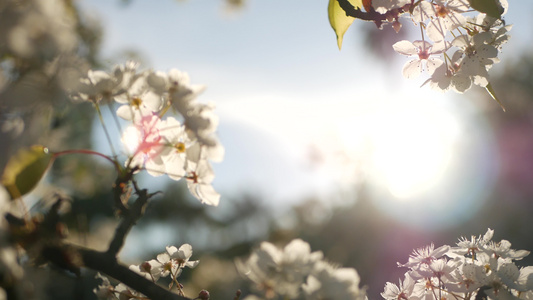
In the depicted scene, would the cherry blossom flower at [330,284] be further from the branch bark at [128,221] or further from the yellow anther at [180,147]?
the yellow anther at [180,147]

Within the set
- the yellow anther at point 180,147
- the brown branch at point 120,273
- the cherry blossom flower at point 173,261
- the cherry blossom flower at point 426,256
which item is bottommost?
the brown branch at point 120,273

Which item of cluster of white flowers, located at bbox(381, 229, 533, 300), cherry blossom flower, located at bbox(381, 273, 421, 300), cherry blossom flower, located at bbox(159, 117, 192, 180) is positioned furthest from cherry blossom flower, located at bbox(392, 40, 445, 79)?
cherry blossom flower, located at bbox(159, 117, 192, 180)

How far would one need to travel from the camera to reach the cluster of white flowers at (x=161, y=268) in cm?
109

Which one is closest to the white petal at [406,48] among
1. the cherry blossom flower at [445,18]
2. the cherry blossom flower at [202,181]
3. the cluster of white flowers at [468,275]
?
the cherry blossom flower at [445,18]

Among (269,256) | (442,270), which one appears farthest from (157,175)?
(442,270)

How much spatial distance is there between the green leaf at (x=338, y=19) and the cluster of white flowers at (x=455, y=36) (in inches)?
3.7

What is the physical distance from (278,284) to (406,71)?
96 cm

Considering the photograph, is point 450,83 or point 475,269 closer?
point 475,269

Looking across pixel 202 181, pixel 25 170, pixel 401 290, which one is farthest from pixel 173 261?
pixel 401 290

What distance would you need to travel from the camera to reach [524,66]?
18000mm

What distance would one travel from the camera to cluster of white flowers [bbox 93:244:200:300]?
3.59 feet

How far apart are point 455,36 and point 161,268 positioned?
3.48 ft

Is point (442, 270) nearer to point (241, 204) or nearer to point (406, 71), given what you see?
point (406, 71)

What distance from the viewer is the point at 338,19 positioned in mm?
1316
